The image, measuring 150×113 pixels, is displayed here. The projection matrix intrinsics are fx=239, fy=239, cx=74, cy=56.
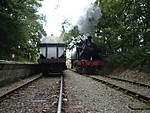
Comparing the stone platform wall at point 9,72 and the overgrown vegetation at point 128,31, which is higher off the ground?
the overgrown vegetation at point 128,31

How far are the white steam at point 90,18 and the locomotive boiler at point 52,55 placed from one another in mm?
6794

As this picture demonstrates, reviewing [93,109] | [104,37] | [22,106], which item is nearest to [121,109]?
[93,109]

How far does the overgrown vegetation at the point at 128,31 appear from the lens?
1638 cm

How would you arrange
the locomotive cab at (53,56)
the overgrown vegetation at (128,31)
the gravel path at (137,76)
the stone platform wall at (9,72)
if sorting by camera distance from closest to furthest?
the stone platform wall at (9,72) → the gravel path at (137,76) → the overgrown vegetation at (128,31) → the locomotive cab at (53,56)

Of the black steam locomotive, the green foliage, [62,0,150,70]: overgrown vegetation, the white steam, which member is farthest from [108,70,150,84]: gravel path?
the white steam

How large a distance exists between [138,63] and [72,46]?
67.0ft

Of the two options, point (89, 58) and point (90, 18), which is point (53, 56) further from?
point (90, 18)

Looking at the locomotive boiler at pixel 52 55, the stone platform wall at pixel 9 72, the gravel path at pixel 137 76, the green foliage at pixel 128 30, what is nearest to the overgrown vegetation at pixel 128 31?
the green foliage at pixel 128 30

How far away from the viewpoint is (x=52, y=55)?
19062 millimetres

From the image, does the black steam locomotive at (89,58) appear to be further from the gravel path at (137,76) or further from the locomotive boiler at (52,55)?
the locomotive boiler at (52,55)

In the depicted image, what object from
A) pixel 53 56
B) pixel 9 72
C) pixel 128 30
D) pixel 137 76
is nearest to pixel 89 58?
pixel 53 56

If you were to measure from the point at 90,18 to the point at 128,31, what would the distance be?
23.7 ft

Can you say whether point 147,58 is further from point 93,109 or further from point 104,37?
point 93,109

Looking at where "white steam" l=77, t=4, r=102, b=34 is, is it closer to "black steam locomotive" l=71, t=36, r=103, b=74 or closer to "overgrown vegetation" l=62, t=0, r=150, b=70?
"overgrown vegetation" l=62, t=0, r=150, b=70
